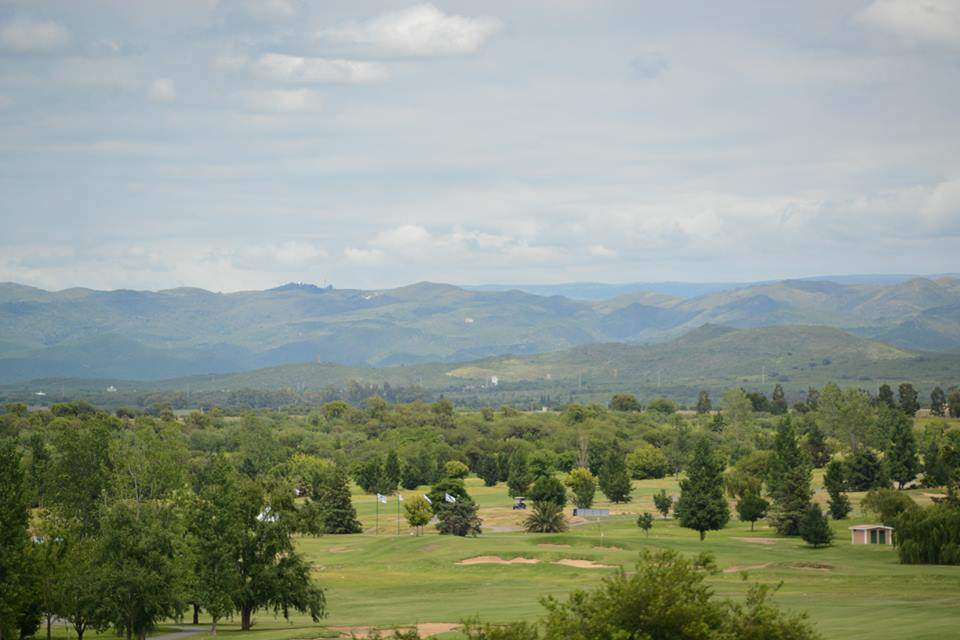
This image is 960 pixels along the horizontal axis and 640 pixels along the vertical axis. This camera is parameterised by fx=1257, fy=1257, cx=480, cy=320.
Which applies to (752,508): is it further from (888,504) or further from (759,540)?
(888,504)

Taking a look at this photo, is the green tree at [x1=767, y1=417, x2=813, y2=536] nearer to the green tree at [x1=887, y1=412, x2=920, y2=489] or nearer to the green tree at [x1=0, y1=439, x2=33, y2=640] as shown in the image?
the green tree at [x1=887, y1=412, x2=920, y2=489]

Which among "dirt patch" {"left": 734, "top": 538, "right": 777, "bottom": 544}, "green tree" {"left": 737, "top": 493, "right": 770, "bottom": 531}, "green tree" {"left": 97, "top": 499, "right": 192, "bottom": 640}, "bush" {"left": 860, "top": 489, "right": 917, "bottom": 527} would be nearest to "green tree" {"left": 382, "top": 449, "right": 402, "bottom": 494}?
"green tree" {"left": 737, "top": 493, "right": 770, "bottom": 531}

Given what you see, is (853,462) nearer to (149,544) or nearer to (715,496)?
(715,496)

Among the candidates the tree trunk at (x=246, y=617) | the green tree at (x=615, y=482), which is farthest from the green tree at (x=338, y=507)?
the tree trunk at (x=246, y=617)

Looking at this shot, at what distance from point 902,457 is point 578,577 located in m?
76.9

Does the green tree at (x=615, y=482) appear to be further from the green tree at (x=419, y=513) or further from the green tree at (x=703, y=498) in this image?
the green tree at (x=419, y=513)

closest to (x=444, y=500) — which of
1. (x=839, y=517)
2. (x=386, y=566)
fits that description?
(x=386, y=566)

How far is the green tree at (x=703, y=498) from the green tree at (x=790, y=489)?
506cm

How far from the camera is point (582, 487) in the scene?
148250 mm

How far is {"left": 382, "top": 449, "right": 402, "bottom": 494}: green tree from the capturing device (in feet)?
573

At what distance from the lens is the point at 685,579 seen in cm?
4328

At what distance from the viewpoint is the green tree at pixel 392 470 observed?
174m

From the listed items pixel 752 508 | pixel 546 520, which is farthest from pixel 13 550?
pixel 752 508

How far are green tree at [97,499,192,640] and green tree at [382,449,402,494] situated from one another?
10620 cm
